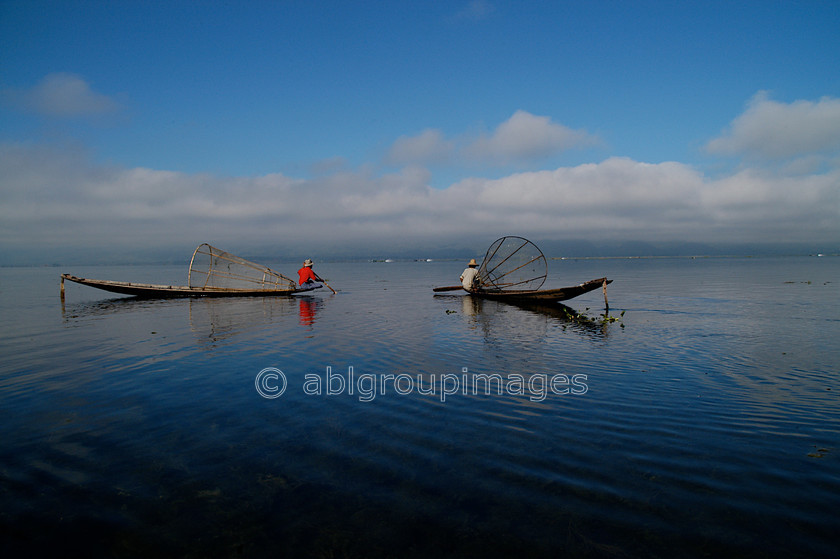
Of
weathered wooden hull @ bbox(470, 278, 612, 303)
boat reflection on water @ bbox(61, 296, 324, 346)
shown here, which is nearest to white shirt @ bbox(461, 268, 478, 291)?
weathered wooden hull @ bbox(470, 278, 612, 303)

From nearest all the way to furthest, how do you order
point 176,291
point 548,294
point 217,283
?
point 548,294
point 176,291
point 217,283

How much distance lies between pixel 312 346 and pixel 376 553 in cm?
916

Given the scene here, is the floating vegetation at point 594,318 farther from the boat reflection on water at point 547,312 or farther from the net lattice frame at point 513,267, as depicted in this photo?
the net lattice frame at point 513,267

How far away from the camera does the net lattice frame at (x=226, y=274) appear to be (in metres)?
27.5

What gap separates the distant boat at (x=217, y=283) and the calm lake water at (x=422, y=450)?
1595 cm

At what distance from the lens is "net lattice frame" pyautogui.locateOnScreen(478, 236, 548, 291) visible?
79.2 feet

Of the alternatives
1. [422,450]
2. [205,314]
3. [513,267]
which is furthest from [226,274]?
[422,450]

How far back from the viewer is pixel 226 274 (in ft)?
93.6

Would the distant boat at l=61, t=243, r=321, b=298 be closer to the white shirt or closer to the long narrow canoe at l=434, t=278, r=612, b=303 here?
the white shirt

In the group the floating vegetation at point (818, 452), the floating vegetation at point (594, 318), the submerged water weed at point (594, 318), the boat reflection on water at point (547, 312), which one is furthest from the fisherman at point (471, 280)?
the floating vegetation at point (818, 452)

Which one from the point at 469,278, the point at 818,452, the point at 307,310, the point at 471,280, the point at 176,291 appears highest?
the point at 469,278

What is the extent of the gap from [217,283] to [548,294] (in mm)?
20612

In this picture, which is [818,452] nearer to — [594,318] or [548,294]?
[594,318]

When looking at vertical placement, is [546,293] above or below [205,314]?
above
